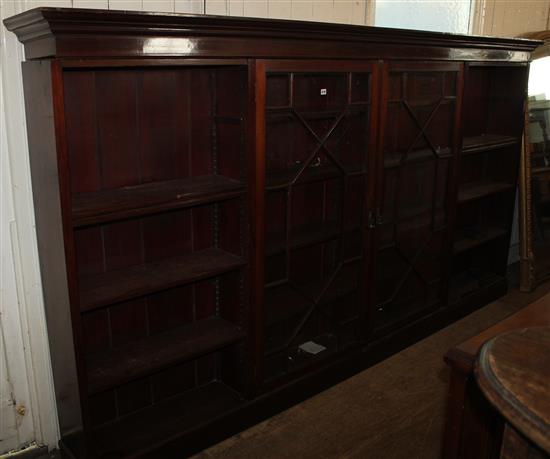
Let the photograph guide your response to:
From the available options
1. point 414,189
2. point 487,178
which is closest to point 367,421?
point 414,189

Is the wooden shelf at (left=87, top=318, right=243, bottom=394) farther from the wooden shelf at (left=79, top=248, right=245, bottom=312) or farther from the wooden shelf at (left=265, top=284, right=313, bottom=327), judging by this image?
the wooden shelf at (left=79, top=248, right=245, bottom=312)

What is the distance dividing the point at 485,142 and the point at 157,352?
2.22m

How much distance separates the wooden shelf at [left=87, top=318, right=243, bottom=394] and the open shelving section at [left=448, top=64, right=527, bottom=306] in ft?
5.31

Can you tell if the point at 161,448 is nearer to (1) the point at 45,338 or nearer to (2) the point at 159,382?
(2) the point at 159,382

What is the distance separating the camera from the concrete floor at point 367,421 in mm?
2279

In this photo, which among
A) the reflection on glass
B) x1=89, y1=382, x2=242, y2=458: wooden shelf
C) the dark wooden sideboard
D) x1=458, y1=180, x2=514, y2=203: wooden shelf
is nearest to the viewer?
the dark wooden sideboard

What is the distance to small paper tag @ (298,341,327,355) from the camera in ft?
8.59

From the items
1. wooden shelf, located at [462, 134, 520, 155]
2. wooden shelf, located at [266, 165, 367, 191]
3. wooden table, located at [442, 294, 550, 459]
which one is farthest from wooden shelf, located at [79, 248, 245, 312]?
wooden shelf, located at [462, 134, 520, 155]

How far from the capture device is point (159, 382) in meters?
2.43

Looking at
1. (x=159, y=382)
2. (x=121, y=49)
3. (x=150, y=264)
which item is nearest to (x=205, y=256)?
(x=150, y=264)

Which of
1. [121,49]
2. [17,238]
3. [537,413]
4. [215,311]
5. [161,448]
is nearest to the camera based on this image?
[537,413]

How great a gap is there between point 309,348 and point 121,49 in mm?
1532

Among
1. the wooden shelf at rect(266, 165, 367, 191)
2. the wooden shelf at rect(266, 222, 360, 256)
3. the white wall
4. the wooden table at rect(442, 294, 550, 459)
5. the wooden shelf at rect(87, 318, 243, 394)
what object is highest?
the white wall

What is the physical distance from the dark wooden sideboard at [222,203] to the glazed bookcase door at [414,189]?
12 millimetres
